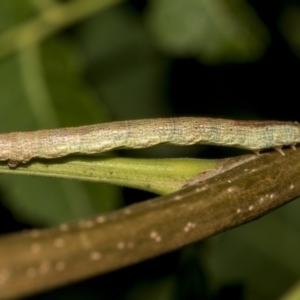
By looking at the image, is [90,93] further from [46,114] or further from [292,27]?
[292,27]

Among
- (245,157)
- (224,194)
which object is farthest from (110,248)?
(245,157)

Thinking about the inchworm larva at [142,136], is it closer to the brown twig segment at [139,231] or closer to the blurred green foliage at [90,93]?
the brown twig segment at [139,231]

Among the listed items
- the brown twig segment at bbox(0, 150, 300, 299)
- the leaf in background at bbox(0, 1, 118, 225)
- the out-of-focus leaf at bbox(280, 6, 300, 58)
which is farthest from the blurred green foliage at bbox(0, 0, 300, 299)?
the brown twig segment at bbox(0, 150, 300, 299)

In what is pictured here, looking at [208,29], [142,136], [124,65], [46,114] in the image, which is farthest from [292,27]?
[142,136]

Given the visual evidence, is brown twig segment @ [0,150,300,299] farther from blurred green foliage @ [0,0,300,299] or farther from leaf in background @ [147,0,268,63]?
leaf in background @ [147,0,268,63]

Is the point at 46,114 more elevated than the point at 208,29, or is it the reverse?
the point at 208,29
